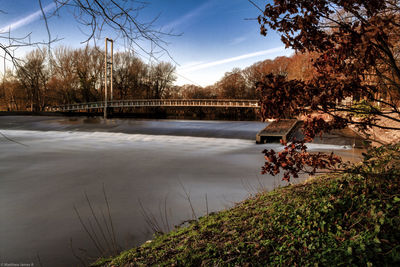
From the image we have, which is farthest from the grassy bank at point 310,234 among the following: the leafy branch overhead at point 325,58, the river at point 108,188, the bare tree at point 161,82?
the bare tree at point 161,82

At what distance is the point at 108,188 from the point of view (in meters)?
7.53

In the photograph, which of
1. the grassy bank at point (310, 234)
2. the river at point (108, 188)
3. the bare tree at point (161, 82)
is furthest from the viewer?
the bare tree at point (161, 82)

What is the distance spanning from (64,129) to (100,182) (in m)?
17.4

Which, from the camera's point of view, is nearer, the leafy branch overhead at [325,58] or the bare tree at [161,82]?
the leafy branch overhead at [325,58]

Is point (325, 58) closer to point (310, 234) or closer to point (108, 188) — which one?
point (310, 234)

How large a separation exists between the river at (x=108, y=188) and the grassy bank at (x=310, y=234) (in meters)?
1.78

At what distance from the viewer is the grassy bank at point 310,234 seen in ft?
6.95

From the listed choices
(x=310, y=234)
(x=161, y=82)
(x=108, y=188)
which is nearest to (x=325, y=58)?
(x=310, y=234)

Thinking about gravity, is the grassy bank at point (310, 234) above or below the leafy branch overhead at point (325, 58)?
below

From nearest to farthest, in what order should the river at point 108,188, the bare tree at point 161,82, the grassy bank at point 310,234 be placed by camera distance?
the grassy bank at point 310,234 → the river at point 108,188 → the bare tree at point 161,82

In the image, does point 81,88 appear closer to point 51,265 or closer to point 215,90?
point 215,90

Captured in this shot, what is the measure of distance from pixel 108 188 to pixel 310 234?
6.21 meters

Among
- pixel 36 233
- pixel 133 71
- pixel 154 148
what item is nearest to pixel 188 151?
pixel 154 148

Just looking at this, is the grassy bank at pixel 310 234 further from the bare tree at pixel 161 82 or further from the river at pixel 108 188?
the bare tree at pixel 161 82
